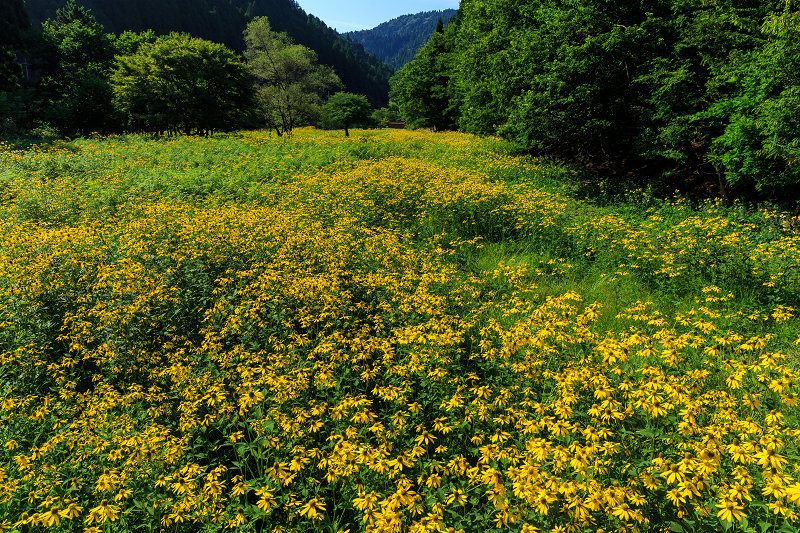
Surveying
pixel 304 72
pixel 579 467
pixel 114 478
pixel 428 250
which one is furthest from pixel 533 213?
pixel 304 72

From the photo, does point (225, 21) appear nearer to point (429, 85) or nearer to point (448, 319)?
point (429, 85)

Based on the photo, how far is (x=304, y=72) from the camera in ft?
129

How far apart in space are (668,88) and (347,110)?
1587 inches

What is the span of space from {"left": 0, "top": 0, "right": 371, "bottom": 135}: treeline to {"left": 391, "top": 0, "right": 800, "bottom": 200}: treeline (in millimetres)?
23206

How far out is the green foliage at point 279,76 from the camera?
36875 millimetres

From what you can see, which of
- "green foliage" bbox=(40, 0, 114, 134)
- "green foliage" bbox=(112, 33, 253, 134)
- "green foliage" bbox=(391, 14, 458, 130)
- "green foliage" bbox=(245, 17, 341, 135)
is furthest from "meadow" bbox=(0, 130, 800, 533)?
"green foliage" bbox=(391, 14, 458, 130)

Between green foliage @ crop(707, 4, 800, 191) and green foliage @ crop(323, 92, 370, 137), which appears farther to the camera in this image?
green foliage @ crop(323, 92, 370, 137)

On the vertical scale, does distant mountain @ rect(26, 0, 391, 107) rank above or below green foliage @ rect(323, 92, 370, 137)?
above

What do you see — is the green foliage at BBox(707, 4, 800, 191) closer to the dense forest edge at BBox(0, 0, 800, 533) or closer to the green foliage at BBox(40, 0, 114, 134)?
the dense forest edge at BBox(0, 0, 800, 533)

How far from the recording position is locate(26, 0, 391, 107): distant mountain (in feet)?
321

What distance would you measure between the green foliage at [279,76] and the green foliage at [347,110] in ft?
23.1

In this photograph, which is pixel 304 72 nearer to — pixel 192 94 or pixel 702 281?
pixel 192 94

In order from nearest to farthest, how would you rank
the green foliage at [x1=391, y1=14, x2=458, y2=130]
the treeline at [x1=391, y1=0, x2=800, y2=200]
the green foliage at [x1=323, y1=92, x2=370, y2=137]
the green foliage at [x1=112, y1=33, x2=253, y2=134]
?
the treeline at [x1=391, y1=0, x2=800, y2=200]
the green foliage at [x1=112, y1=33, x2=253, y2=134]
the green foliage at [x1=323, y1=92, x2=370, y2=137]
the green foliage at [x1=391, y1=14, x2=458, y2=130]

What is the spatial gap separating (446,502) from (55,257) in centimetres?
749
